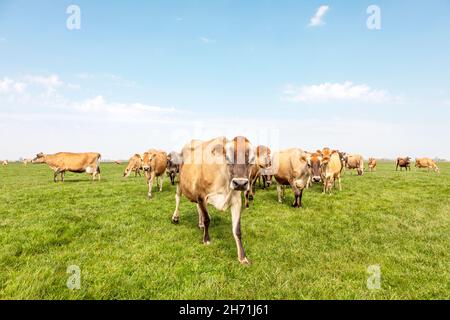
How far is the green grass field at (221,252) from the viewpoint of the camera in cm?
444

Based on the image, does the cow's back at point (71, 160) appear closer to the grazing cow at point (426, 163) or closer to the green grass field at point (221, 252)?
the green grass field at point (221, 252)

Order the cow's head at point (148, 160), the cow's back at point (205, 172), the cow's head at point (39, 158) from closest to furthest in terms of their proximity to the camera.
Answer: the cow's back at point (205, 172) < the cow's head at point (148, 160) < the cow's head at point (39, 158)

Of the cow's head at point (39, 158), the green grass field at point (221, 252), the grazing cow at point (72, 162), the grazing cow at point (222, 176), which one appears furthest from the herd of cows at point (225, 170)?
the cow's head at point (39, 158)

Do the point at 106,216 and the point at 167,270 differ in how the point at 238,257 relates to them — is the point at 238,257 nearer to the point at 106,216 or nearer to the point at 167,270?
the point at 167,270

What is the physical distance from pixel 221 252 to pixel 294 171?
6881mm

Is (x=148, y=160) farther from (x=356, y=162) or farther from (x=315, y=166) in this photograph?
(x=356, y=162)

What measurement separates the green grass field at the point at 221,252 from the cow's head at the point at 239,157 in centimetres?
182

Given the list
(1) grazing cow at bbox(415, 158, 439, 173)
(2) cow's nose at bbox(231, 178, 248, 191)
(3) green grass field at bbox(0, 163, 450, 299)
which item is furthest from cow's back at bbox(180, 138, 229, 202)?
(1) grazing cow at bbox(415, 158, 439, 173)

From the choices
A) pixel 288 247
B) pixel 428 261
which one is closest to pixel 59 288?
pixel 288 247

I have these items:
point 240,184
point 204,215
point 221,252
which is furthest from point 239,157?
point 221,252

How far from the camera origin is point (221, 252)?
20.0ft

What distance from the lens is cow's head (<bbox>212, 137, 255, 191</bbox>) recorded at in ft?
17.5

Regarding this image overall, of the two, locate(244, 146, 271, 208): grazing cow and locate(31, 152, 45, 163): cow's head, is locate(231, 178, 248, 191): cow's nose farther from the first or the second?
locate(31, 152, 45, 163): cow's head

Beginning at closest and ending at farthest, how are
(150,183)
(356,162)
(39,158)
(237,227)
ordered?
(237,227)
(150,183)
(39,158)
(356,162)
